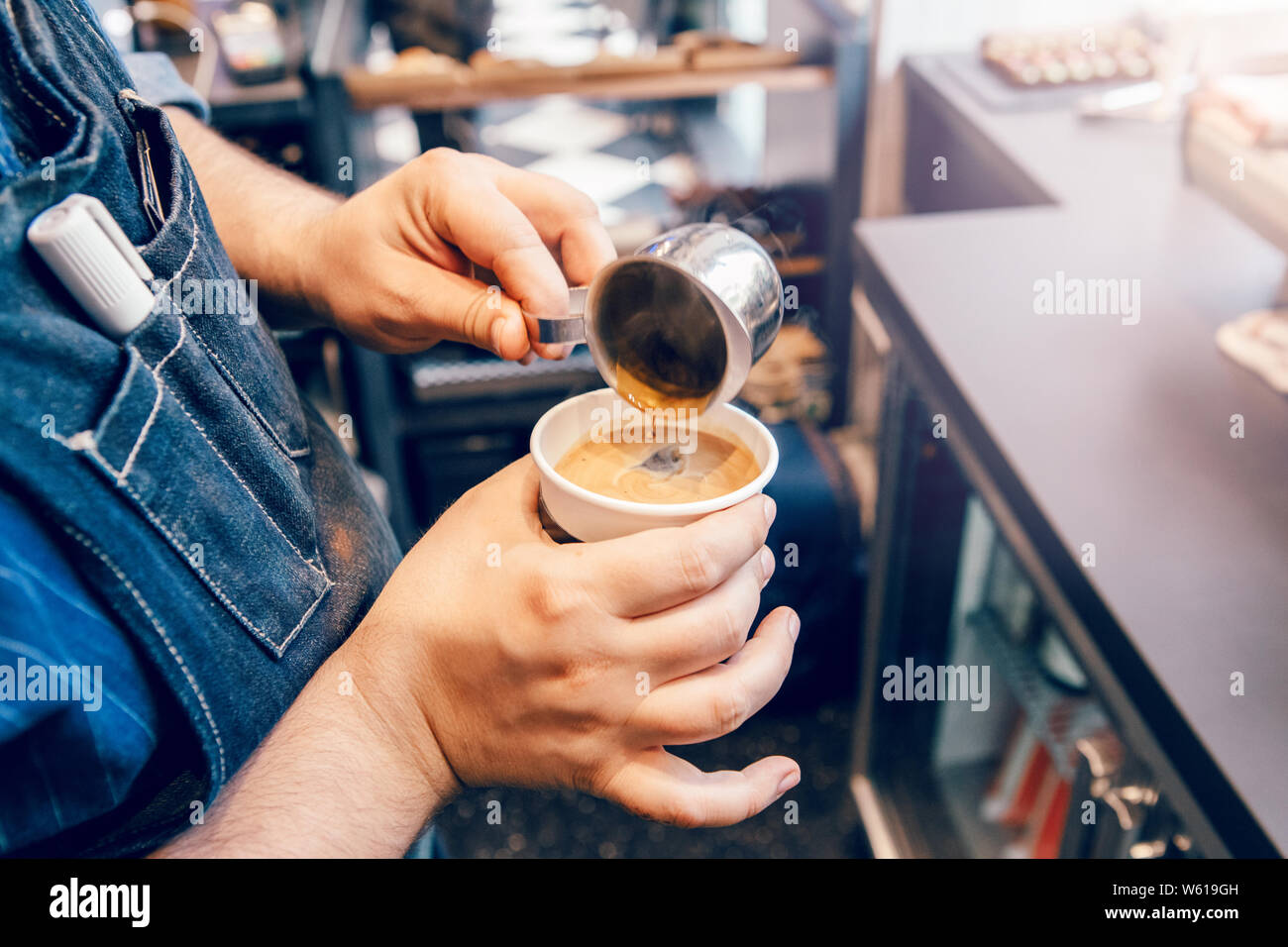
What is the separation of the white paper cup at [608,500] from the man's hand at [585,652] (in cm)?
3

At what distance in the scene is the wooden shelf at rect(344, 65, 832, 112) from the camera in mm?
2631

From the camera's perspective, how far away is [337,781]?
0.83m

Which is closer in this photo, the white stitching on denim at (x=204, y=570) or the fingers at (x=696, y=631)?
the white stitching on denim at (x=204, y=570)

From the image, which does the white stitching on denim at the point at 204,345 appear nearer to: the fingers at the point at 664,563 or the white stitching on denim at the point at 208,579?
the white stitching on denim at the point at 208,579

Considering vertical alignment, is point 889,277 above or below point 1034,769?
above

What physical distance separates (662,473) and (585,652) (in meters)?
0.29

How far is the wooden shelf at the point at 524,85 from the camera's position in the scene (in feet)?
8.63

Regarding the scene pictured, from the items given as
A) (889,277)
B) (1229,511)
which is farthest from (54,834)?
(889,277)

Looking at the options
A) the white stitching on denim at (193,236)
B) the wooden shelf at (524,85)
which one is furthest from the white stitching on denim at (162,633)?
the wooden shelf at (524,85)

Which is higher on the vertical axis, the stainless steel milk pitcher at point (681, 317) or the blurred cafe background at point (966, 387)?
the stainless steel milk pitcher at point (681, 317)

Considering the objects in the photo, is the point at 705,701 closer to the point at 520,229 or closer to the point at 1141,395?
the point at 520,229

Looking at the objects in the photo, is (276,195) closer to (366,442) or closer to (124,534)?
(124,534)

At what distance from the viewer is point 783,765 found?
96cm
